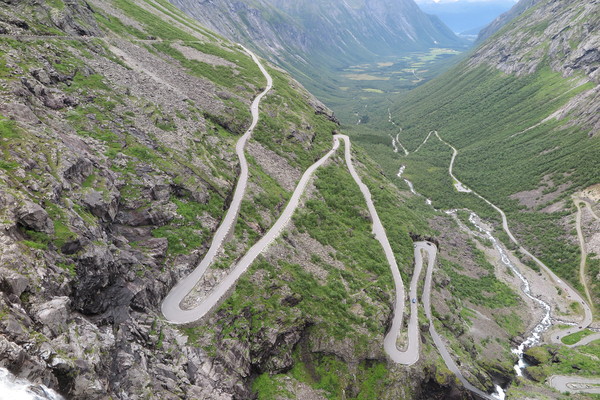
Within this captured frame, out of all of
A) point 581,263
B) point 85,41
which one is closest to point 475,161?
point 581,263

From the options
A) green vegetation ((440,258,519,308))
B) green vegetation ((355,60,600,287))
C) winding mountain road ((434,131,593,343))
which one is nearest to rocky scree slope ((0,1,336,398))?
green vegetation ((440,258,519,308))

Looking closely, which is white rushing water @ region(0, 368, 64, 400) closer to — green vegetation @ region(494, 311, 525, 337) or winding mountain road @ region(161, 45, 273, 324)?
winding mountain road @ region(161, 45, 273, 324)

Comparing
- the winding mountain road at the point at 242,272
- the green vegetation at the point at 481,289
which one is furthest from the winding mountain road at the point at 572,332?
the winding mountain road at the point at 242,272

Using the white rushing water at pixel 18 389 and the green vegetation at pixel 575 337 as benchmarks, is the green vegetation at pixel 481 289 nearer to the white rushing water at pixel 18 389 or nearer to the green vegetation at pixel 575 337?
the green vegetation at pixel 575 337

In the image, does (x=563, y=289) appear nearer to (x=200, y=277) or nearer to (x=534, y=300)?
(x=534, y=300)

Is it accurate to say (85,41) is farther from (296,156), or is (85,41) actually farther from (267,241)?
(267,241)
